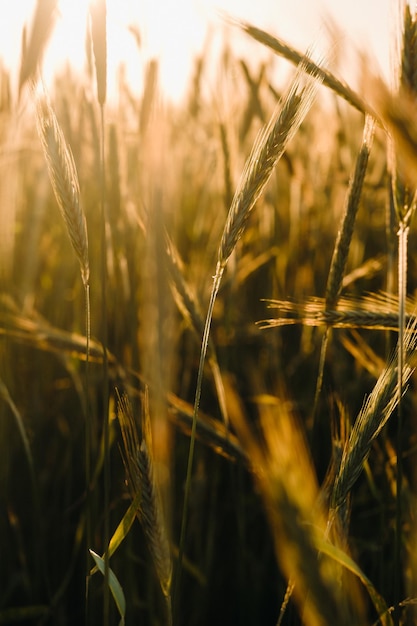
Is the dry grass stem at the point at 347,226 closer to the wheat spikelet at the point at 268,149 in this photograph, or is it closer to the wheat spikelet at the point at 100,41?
the wheat spikelet at the point at 268,149

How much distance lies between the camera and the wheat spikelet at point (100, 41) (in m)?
0.55

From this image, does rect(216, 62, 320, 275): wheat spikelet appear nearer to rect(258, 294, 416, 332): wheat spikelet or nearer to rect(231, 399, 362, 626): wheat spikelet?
rect(258, 294, 416, 332): wheat spikelet

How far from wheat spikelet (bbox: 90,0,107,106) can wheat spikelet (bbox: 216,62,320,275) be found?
144 mm

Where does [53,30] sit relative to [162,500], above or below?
above

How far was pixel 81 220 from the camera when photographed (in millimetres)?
570

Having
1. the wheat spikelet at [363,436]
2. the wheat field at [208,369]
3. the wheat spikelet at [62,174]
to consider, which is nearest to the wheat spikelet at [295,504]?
the wheat field at [208,369]

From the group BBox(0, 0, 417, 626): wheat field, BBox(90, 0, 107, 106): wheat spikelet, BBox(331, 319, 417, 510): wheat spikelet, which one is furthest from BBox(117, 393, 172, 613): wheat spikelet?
BBox(90, 0, 107, 106): wheat spikelet

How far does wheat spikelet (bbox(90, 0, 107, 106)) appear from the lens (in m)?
0.55

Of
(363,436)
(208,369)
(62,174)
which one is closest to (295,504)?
(363,436)

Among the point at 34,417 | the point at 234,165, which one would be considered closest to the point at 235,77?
the point at 234,165

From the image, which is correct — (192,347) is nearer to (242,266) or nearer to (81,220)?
(242,266)

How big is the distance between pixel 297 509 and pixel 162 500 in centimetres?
27

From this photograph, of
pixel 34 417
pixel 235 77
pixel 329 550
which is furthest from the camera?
pixel 235 77

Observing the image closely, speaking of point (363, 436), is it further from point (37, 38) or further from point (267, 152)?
point (37, 38)
